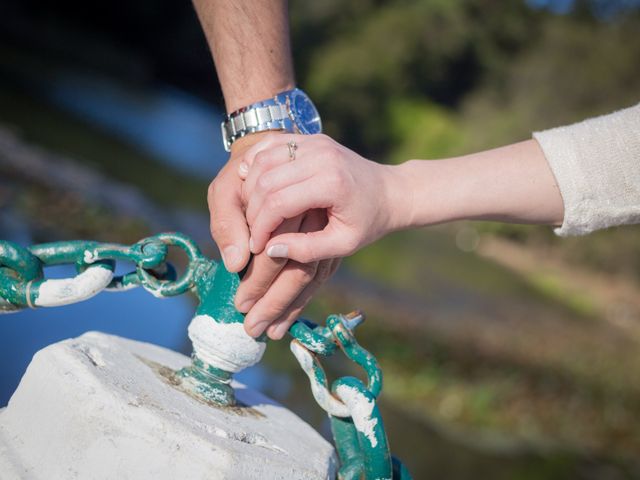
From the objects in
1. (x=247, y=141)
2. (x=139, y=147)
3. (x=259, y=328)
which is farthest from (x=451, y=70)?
(x=259, y=328)

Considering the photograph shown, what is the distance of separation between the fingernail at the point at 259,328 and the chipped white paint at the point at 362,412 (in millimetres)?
171

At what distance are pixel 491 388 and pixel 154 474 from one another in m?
4.32

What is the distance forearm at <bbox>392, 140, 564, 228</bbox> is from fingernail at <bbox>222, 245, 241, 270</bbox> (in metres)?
0.28

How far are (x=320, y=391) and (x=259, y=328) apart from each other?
0.14 metres

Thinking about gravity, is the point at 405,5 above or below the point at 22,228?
above

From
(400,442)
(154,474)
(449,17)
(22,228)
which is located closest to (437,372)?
(400,442)

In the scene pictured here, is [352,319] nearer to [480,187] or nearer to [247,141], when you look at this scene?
[480,187]

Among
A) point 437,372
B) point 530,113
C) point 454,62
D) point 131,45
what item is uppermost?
point 454,62

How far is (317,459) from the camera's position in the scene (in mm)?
1068

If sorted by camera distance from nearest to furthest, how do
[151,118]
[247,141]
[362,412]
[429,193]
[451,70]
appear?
[362,412] → [429,193] → [247,141] → [151,118] → [451,70]

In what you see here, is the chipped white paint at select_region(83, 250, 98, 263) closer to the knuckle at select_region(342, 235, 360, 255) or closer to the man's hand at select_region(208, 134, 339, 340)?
the man's hand at select_region(208, 134, 339, 340)

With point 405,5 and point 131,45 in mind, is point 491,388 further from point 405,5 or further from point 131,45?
point 405,5

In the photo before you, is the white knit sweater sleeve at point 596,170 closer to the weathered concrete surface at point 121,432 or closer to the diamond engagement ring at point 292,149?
the diamond engagement ring at point 292,149

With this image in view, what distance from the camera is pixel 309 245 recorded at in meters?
1.10
